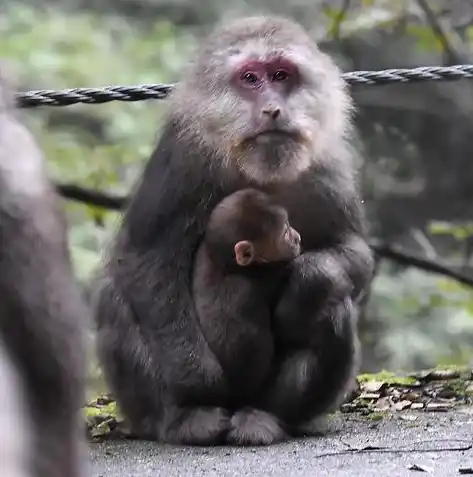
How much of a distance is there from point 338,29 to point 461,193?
6.45 feet

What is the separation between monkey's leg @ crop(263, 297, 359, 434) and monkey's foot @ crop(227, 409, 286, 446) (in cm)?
9

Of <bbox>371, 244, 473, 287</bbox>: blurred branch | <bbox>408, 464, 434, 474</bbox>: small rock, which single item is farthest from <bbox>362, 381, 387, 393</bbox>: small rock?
<bbox>371, 244, 473, 287</bbox>: blurred branch

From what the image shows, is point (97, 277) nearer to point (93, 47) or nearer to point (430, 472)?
point (430, 472)

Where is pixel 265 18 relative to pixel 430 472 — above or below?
above

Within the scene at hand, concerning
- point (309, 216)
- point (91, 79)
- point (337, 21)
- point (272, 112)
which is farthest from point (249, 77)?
point (91, 79)

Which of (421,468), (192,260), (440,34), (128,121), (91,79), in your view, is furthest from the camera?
(128,121)

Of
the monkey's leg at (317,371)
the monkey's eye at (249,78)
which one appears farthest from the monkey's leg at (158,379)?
the monkey's eye at (249,78)

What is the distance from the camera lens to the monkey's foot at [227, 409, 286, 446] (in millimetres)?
4262

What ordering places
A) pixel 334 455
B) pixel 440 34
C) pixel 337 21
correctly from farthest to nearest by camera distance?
pixel 440 34 → pixel 337 21 → pixel 334 455

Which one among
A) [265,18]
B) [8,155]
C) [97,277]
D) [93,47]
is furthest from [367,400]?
[93,47]

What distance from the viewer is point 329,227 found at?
4.55m

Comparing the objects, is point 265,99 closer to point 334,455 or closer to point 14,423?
point 334,455

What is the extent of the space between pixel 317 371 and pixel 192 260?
2.06 feet

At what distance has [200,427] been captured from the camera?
4320 mm
